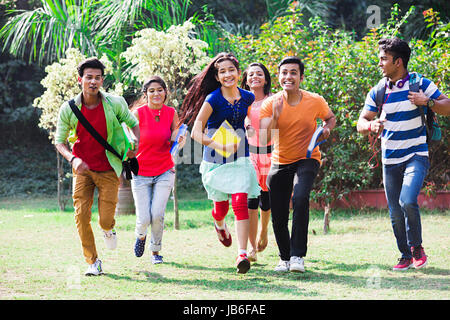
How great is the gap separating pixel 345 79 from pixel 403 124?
485cm

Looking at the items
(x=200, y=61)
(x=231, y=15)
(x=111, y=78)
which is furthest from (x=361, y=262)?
(x=231, y=15)

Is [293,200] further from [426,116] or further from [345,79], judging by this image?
[345,79]

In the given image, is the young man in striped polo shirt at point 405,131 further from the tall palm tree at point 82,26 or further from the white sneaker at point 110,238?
the tall palm tree at point 82,26

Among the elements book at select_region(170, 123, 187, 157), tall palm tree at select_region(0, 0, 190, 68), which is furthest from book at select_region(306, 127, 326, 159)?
tall palm tree at select_region(0, 0, 190, 68)

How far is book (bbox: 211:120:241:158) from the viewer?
5.73 m

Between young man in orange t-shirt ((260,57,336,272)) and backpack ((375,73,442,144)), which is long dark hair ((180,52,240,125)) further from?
backpack ((375,73,442,144))

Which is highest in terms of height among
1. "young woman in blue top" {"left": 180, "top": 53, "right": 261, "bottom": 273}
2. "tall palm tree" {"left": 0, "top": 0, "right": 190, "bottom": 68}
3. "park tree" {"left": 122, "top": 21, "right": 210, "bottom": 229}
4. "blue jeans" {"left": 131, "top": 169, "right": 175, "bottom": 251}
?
"tall palm tree" {"left": 0, "top": 0, "right": 190, "bottom": 68}

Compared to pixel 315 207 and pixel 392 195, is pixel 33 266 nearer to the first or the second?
pixel 392 195

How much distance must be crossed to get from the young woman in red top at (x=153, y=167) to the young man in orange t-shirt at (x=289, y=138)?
115cm

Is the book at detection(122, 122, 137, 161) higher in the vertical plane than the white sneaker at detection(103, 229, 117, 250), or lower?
higher

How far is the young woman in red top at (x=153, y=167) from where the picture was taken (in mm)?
6246

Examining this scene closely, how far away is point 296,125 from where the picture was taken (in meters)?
5.59

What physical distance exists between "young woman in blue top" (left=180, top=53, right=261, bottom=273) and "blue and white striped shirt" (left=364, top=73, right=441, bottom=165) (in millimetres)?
1326

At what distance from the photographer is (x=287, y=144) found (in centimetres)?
564
